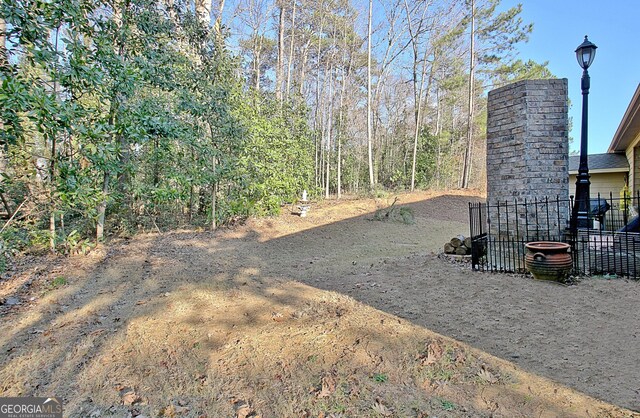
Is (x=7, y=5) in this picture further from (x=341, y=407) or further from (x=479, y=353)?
(x=479, y=353)

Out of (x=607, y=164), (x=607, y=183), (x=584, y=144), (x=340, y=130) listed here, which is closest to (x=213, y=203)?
(x=584, y=144)

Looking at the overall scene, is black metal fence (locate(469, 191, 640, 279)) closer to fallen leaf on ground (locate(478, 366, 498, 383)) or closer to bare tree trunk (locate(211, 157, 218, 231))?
fallen leaf on ground (locate(478, 366, 498, 383))

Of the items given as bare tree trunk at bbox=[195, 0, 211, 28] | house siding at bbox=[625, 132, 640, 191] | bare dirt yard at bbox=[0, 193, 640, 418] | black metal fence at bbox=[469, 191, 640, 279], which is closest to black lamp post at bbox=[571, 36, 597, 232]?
black metal fence at bbox=[469, 191, 640, 279]

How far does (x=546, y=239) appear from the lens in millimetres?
4844

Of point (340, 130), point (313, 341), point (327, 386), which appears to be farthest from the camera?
point (340, 130)

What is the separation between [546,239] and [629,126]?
586cm

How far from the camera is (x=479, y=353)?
2582 mm

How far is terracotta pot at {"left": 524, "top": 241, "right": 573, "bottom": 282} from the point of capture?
13.5ft

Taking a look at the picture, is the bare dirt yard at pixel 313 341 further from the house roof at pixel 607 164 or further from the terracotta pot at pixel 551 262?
the house roof at pixel 607 164

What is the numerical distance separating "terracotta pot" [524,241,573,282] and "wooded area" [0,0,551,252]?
4.94 m

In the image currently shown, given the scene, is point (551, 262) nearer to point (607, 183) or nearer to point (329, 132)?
point (607, 183)

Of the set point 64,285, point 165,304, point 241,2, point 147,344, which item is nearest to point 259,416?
point 147,344

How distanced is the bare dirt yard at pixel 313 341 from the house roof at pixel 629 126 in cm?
446

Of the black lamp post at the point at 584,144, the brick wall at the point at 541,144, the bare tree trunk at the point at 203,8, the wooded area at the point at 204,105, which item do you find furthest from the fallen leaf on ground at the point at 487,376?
the bare tree trunk at the point at 203,8
